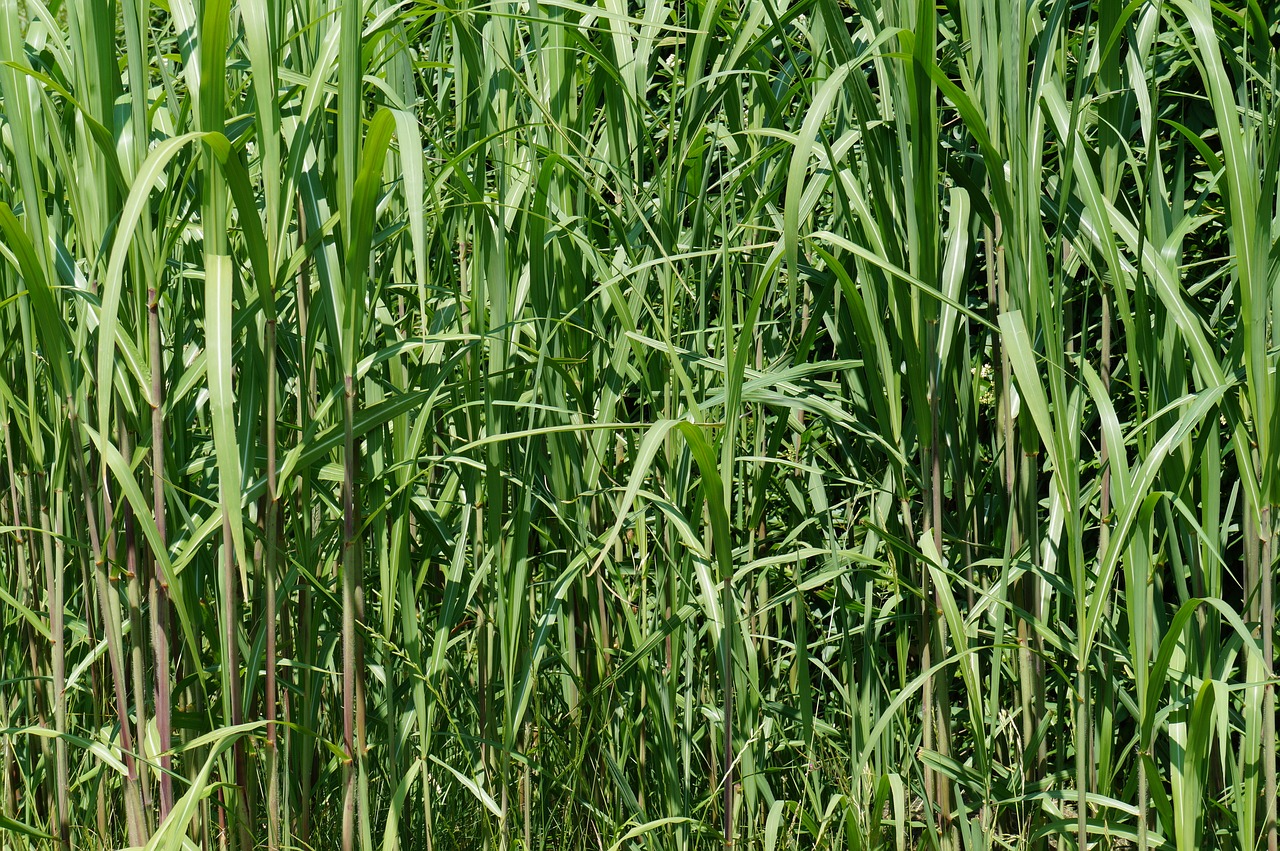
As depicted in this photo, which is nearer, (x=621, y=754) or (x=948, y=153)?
(x=948, y=153)

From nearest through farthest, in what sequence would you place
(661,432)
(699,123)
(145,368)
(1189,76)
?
(661,432), (145,368), (699,123), (1189,76)

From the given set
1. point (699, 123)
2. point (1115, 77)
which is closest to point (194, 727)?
point (699, 123)

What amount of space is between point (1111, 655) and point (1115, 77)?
2.20ft

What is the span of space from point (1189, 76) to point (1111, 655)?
1.39 metres

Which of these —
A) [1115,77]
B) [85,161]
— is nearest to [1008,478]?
[1115,77]

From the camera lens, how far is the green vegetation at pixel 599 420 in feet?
3.44

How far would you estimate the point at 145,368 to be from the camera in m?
1.12

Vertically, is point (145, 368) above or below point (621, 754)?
above

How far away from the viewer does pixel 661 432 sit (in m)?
1.01

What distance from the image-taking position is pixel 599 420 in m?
1.42

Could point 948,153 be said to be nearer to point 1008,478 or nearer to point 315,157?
point 1008,478

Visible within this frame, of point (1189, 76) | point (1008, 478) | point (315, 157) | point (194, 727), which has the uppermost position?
point (1189, 76)

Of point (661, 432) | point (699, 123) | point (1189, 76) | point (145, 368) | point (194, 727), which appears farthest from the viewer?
point (1189, 76)

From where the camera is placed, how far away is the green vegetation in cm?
105
